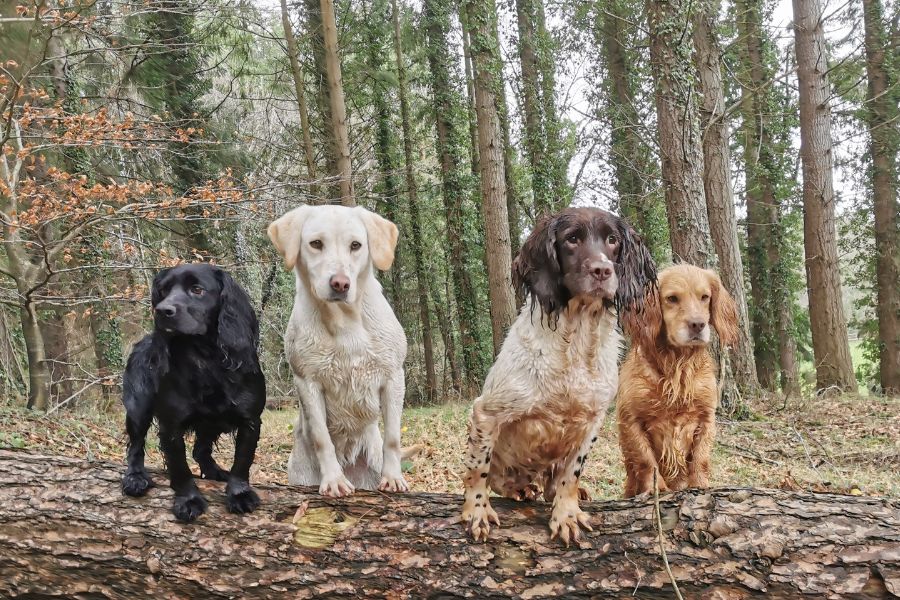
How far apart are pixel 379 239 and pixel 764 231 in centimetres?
1549

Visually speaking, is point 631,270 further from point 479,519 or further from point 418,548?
point 418,548

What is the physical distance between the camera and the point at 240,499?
2857 millimetres

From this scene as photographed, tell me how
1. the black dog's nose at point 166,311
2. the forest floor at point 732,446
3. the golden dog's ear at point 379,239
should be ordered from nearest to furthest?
the black dog's nose at point 166,311
the golden dog's ear at point 379,239
the forest floor at point 732,446

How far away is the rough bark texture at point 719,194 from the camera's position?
8.35 meters

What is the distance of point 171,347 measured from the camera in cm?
276

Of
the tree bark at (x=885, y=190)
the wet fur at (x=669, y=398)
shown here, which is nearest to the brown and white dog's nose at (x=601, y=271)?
the wet fur at (x=669, y=398)

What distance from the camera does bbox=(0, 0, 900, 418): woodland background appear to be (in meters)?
7.46

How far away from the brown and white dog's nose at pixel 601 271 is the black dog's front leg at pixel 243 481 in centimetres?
172

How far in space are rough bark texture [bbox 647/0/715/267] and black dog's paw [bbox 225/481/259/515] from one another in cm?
554

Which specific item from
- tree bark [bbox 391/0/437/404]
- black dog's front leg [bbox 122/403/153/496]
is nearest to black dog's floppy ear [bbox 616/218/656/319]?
black dog's front leg [bbox 122/403/153/496]

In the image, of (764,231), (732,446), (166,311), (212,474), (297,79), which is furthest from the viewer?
(764,231)

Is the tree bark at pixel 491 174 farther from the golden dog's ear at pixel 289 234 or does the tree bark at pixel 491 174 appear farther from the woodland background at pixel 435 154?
the golden dog's ear at pixel 289 234

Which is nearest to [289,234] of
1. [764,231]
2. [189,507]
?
[189,507]

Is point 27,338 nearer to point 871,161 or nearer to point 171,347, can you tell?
point 171,347
